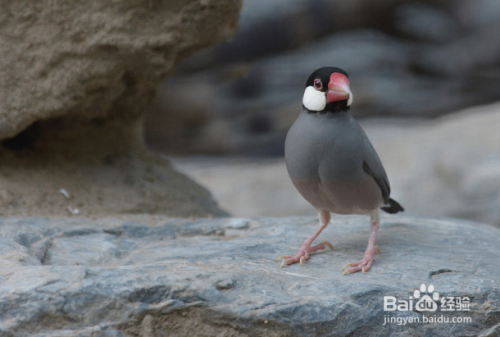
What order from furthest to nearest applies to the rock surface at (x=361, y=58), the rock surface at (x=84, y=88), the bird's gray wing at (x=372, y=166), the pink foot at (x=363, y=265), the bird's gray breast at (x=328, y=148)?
the rock surface at (x=361, y=58), the rock surface at (x=84, y=88), the bird's gray wing at (x=372, y=166), the bird's gray breast at (x=328, y=148), the pink foot at (x=363, y=265)

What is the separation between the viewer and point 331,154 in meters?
3.22

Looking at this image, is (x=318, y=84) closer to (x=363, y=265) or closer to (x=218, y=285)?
(x=363, y=265)

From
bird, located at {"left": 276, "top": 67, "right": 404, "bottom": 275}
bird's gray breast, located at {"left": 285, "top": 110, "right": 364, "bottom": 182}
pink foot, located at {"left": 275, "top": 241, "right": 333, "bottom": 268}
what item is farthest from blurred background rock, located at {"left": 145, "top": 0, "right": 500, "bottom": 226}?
bird's gray breast, located at {"left": 285, "top": 110, "right": 364, "bottom": 182}

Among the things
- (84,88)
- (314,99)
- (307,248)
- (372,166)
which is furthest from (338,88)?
(84,88)

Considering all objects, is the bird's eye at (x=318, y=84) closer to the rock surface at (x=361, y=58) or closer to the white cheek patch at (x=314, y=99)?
the white cheek patch at (x=314, y=99)

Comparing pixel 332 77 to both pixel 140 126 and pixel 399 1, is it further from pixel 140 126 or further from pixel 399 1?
pixel 399 1

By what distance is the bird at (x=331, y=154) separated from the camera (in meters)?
3.22

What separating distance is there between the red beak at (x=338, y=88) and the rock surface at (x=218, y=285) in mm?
1013

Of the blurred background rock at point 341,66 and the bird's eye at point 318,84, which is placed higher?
the blurred background rock at point 341,66

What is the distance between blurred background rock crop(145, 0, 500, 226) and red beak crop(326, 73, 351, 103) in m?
4.91

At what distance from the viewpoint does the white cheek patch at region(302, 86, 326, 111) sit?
326cm

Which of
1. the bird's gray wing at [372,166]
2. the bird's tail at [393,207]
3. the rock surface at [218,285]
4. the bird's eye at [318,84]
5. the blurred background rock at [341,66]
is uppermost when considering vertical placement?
the blurred background rock at [341,66]

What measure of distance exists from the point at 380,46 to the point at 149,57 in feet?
19.7

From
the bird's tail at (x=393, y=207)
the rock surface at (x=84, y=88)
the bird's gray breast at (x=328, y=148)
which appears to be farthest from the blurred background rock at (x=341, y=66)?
the bird's gray breast at (x=328, y=148)
